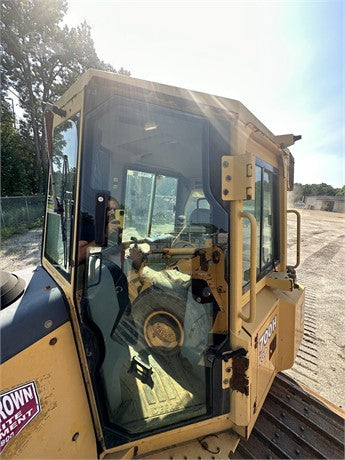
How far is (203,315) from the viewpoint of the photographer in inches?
65.5

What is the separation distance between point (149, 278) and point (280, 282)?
3.77 feet

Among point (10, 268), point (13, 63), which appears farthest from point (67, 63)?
point (10, 268)

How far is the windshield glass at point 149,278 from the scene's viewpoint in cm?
152

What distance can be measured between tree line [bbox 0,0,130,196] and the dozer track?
15.7m

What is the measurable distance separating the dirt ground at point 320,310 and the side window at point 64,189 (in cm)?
325

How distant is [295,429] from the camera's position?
6.56ft

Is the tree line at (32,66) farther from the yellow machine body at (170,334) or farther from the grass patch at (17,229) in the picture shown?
the yellow machine body at (170,334)

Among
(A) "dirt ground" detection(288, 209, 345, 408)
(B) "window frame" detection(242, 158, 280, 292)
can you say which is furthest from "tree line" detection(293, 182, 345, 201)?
(B) "window frame" detection(242, 158, 280, 292)

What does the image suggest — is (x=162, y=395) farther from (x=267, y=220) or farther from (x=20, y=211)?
(x=20, y=211)

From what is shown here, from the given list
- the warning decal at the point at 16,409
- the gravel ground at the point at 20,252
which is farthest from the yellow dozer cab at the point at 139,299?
the gravel ground at the point at 20,252

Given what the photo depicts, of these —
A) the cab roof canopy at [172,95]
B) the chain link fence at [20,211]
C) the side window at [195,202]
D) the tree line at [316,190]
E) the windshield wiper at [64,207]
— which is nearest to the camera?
the cab roof canopy at [172,95]

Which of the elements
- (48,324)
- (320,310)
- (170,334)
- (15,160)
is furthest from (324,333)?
(15,160)

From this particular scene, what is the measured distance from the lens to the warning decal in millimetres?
1196

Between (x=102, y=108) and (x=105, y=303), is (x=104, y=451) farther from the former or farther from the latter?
(x=102, y=108)
